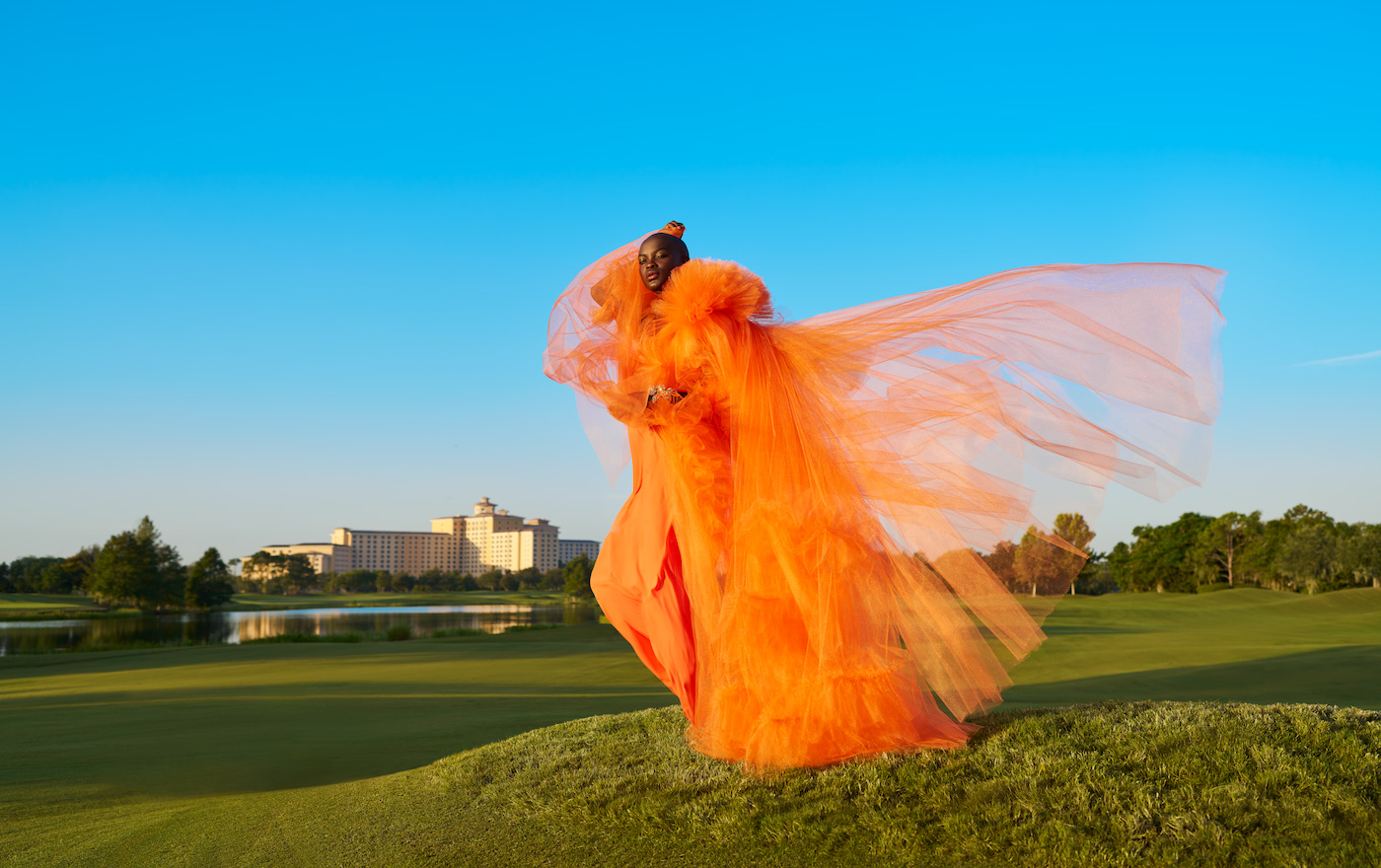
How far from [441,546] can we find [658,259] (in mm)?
199225

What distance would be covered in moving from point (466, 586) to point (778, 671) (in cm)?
12398

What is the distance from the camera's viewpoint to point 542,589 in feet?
383

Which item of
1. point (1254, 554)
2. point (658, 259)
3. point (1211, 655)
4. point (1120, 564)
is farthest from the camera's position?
point (1120, 564)

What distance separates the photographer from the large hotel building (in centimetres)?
17525

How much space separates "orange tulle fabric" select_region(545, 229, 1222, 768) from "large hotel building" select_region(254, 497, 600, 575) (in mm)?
170032

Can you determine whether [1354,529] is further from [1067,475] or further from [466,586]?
[466,586]

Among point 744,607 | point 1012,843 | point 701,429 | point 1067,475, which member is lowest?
point 1012,843

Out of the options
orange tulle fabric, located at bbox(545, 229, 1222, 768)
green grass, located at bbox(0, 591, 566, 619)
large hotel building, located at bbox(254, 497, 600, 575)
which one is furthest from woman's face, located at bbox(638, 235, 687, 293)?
large hotel building, located at bbox(254, 497, 600, 575)

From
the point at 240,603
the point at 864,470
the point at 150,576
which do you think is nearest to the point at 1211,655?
the point at 864,470

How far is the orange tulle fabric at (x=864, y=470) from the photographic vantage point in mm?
3916

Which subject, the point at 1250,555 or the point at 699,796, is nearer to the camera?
the point at 699,796

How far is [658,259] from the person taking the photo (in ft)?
15.2

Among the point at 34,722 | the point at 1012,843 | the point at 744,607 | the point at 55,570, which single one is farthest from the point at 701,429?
the point at 55,570

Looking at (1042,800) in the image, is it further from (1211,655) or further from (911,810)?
(1211,655)
